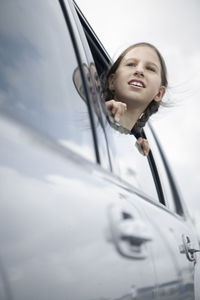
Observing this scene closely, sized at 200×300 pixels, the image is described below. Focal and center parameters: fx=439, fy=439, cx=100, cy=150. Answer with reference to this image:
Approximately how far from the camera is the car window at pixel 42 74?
839 millimetres

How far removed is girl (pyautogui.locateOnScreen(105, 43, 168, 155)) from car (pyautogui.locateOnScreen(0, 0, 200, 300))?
0.45 metres

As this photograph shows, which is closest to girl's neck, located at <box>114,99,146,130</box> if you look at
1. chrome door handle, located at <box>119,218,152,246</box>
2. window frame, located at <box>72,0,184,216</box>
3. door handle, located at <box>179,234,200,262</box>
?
window frame, located at <box>72,0,184,216</box>

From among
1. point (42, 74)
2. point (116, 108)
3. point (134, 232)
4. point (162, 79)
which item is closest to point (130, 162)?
point (116, 108)

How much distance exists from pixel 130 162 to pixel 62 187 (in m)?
0.94

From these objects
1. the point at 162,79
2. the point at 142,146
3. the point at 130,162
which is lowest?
the point at 142,146

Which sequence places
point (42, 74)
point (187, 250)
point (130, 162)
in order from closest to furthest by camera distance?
point (42, 74) < point (130, 162) < point (187, 250)

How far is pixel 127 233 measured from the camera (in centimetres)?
101

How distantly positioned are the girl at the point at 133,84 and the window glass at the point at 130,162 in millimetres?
93

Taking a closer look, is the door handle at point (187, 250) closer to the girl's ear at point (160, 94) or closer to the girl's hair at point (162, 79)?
the girl's hair at point (162, 79)

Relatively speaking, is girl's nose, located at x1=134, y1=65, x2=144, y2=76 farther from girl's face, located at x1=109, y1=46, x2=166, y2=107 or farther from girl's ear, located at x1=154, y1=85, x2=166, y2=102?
girl's ear, located at x1=154, y1=85, x2=166, y2=102

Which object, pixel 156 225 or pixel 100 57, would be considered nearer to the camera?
pixel 156 225

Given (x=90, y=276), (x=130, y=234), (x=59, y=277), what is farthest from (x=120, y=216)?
(x=59, y=277)

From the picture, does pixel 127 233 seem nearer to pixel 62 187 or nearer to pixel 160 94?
pixel 62 187

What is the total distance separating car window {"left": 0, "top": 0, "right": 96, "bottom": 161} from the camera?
84 cm
